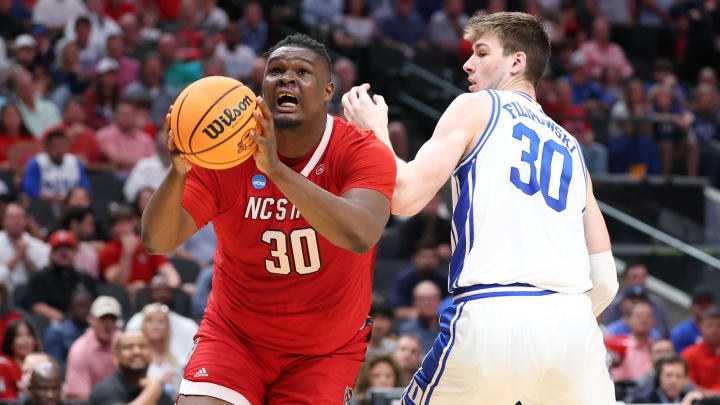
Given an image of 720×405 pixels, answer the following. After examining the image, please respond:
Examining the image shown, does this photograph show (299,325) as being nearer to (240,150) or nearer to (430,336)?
(240,150)

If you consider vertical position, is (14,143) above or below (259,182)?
above

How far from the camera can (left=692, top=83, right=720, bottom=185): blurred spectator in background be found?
14.8 meters

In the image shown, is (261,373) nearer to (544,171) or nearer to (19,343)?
(544,171)

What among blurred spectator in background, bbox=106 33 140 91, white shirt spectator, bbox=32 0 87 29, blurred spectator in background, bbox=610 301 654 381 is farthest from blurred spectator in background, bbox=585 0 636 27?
blurred spectator in background, bbox=610 301 654 381

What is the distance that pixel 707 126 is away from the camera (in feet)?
50.7

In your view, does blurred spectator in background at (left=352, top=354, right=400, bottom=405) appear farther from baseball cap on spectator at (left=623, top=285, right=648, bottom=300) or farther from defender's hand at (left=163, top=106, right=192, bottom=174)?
defender's hand at (left=163, top=106, right=192, bottom=174)

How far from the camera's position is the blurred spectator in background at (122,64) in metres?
13.6

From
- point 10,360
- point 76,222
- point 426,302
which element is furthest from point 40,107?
point 426,302

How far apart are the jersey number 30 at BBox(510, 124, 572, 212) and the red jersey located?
53cm

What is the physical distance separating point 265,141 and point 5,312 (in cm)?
648

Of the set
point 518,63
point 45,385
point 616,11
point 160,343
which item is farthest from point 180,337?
point 616,11

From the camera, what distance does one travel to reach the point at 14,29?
14.5 m

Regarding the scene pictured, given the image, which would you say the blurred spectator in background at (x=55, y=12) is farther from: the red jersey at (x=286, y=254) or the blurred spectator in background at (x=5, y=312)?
the red jersey at (x=286, y=254)

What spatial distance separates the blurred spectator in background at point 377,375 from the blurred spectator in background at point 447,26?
351 inches
